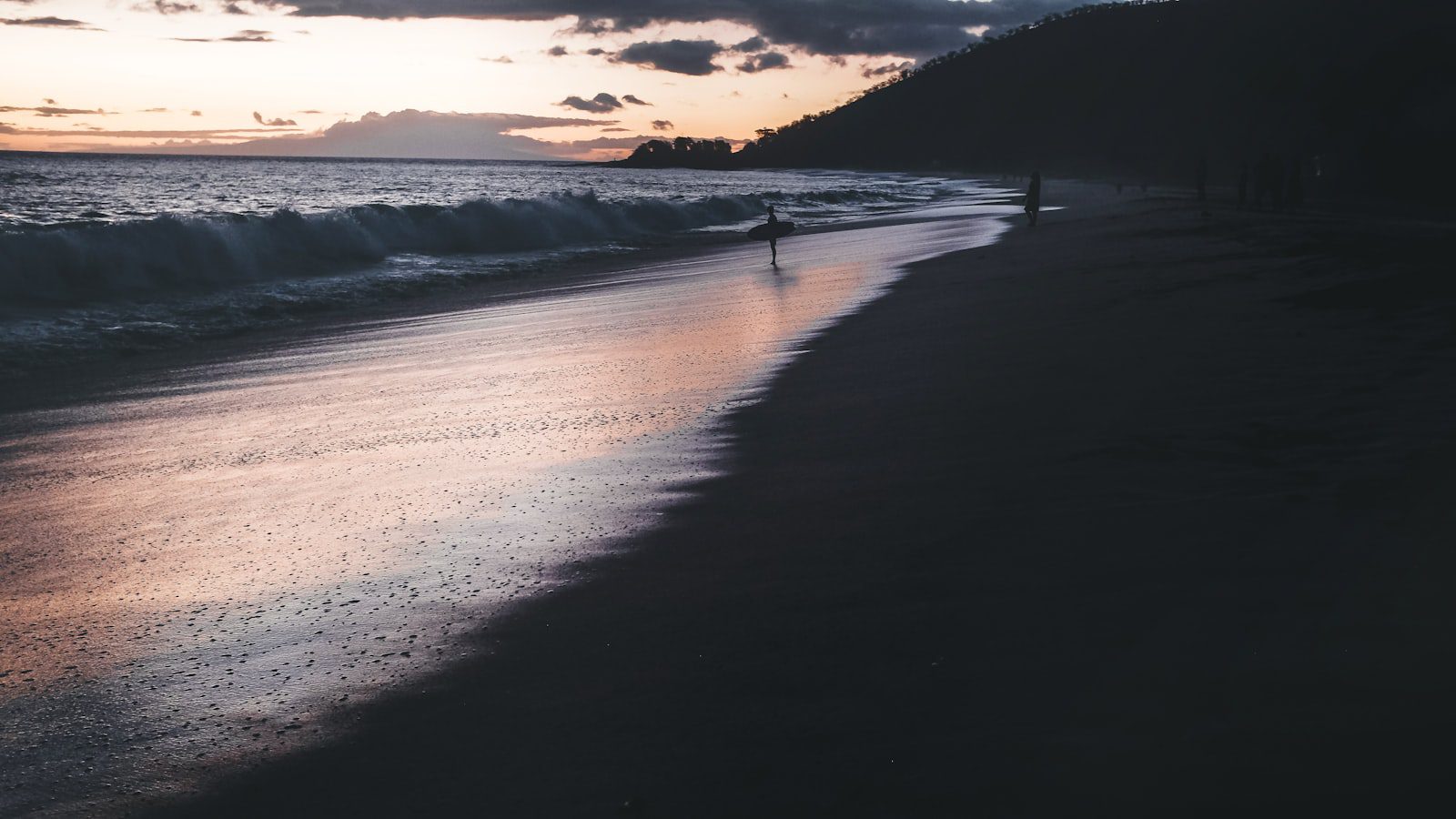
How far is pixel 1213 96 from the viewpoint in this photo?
12044cm

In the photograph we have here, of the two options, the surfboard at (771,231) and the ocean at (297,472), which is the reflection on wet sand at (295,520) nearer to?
the ocean at (297,472)

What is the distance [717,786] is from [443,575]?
7.70 ft

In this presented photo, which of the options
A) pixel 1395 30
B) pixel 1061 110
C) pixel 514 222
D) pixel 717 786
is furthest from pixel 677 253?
pixel 1061 110

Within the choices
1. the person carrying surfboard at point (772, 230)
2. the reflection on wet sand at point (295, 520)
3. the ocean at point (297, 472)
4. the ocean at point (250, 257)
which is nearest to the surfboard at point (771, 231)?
the person carrying surfboard at point (772, 230)

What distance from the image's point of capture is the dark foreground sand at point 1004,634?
3.09m

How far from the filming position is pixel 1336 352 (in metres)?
8.23

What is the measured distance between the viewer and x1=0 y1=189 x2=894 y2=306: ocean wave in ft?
63.8

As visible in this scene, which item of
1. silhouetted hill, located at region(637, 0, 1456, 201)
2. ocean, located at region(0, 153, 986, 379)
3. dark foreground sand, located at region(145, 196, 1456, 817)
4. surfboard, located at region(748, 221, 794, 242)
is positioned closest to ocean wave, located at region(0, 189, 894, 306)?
ocean, located at region(0, 153, 986, 379)

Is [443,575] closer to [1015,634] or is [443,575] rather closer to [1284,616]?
[1015,634]

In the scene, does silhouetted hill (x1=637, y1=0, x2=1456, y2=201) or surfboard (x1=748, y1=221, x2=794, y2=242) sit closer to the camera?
surfboard (x1=748, y1=221, x2=794, y2=242)

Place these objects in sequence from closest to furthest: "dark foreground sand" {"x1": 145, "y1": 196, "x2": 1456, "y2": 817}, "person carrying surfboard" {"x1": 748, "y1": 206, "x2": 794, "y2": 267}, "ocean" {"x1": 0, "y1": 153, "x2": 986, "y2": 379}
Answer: "dark foreground sand" {"x1": 145, "y1": 196, "x2": 1456, "y2": 817}, "ocean" {"x1": 0, "y1": 153, "x2": 986, "y2": 379}, "person carrying surfboard" {"x1": 748, "y1": 206, "x2": 794, "y2": 267}

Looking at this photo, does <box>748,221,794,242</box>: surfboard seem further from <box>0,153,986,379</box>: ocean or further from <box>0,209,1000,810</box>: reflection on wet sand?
<box>0,209,1000,810</box>: reflection on wet sand

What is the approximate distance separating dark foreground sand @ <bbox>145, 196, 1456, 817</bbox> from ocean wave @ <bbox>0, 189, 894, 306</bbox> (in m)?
17.2

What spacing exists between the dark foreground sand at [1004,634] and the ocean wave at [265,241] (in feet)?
56.6
